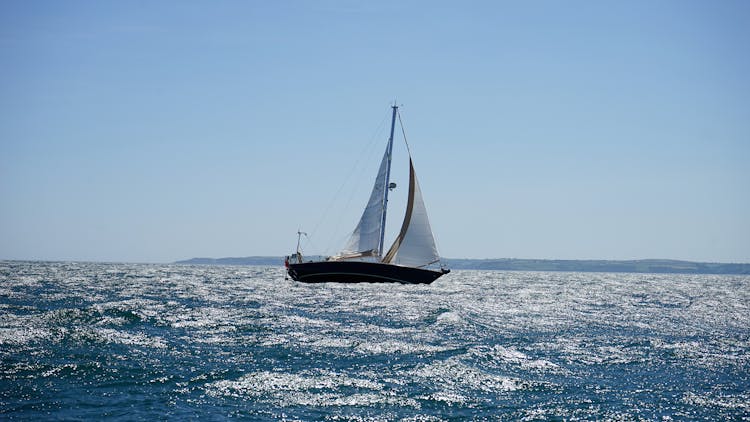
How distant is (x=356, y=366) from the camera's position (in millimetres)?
20672

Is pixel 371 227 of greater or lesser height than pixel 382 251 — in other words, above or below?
above

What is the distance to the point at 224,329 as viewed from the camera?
28.4 m

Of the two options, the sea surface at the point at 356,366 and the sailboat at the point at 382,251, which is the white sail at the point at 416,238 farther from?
the sea surface at the point at 356,366

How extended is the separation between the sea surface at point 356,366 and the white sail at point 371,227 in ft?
89.9

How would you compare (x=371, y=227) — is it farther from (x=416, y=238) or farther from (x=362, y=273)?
(x=362, y=273)

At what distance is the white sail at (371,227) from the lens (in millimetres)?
63625

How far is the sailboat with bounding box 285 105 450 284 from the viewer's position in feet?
199

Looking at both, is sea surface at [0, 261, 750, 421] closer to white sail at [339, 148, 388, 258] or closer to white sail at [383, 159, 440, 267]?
white sail at [383, 159, 440, 267]

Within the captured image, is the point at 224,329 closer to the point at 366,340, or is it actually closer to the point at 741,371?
the point at 366,340

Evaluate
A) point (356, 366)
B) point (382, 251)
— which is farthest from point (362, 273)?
point (356, 366)

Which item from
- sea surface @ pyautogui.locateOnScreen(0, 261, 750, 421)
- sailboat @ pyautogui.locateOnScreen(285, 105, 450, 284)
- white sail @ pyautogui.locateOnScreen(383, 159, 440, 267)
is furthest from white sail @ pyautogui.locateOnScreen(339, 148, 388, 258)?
sea surface @ pyautogui.locateOnScreen(0, 261, 750, 421)

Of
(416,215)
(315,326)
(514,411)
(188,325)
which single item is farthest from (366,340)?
(416,215)

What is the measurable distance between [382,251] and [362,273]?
4.05 metres

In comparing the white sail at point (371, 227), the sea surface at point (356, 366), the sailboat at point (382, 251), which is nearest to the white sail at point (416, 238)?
the sailboat at point (382, 251)
